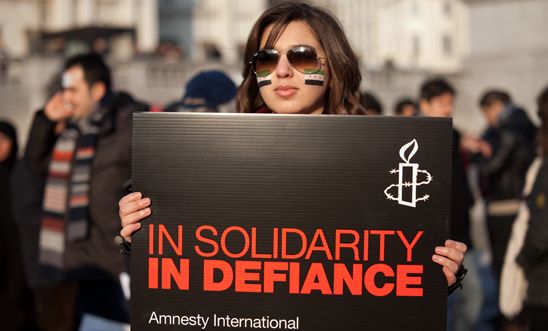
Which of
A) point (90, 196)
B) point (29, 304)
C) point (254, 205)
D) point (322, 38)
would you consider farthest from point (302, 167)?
point (29, 304)

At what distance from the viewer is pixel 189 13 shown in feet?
194

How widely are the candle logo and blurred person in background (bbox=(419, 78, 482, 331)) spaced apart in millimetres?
4371

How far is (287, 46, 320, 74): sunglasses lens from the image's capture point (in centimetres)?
317

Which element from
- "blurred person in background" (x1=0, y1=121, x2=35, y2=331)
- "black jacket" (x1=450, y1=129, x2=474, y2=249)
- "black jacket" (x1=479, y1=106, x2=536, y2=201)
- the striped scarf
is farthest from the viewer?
"black jacket" (x1=479, y1=106, x2=536, y2=201)

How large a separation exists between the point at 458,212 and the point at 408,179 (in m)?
4.48

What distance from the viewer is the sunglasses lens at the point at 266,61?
3172mm

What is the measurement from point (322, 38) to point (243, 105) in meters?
0.38

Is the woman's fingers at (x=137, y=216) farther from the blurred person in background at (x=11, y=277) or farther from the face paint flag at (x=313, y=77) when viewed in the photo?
the blurred person in background at (x=11, y=277)

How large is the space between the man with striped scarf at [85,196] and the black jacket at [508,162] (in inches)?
154

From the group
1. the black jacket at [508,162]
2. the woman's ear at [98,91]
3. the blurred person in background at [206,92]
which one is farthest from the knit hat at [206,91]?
the black jacket at [508,162]

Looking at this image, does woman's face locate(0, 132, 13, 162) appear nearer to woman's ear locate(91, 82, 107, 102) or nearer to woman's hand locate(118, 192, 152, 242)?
woman's ear locate(91, 82, 107, 102)

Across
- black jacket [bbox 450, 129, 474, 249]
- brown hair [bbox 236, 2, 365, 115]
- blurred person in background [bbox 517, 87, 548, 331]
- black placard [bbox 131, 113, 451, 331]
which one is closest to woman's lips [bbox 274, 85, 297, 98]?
brown hair [bbox 236, 2, 365, 115]

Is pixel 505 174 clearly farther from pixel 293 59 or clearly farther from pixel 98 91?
pixel 293 59

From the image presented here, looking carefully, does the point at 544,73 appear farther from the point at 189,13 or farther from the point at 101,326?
the point at 189,13
